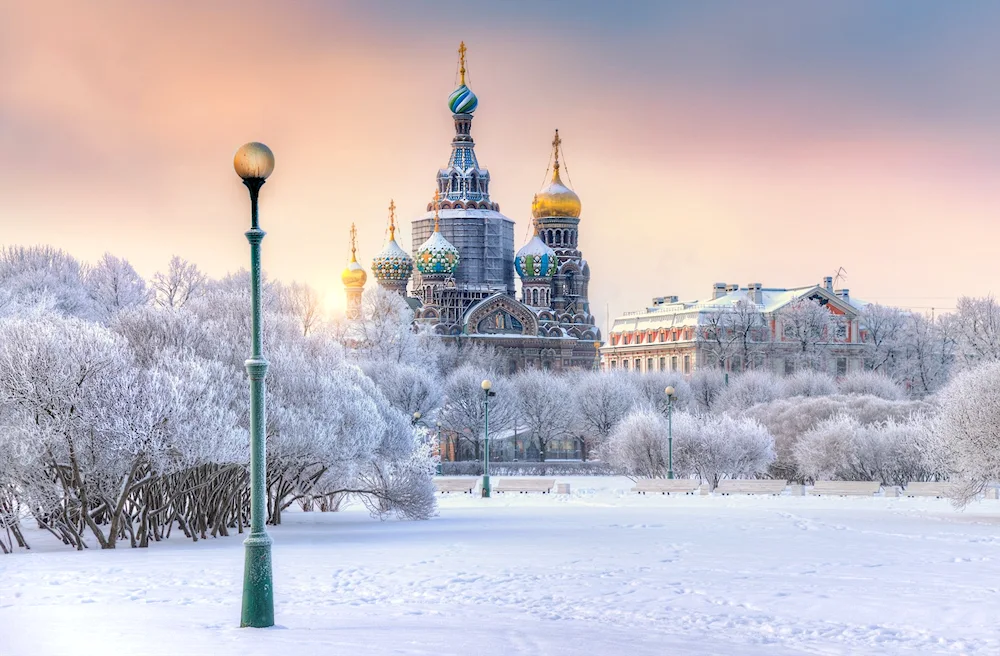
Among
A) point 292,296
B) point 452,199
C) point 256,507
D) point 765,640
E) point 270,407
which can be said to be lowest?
point 765,640

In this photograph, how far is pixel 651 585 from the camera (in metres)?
18.1

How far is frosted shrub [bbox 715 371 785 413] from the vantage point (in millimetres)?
67062

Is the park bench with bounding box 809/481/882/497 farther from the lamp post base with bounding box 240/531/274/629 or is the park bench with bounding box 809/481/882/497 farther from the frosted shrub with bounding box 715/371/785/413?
the lamp post base with bounding box 240/531/274/629

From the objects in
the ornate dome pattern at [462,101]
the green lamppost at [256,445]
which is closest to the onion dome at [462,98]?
the ornate dome pattern at [462,101]

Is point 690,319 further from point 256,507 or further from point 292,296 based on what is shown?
point 256,507

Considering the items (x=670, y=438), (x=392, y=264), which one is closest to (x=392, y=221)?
(x=392, y=264)

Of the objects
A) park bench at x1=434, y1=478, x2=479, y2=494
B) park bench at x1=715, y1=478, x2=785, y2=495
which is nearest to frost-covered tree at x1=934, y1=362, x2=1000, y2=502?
park bench at x1=715, y1=478, x2=785, y2=495

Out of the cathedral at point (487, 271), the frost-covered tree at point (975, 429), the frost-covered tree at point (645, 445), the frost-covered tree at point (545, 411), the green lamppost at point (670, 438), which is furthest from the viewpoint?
the cathedral at point (487, 271)

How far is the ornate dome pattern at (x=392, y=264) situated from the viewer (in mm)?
100188

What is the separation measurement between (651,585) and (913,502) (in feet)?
64.7

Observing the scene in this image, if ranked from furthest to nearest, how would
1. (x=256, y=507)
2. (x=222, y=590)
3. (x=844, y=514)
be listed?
(x=844, y=514) → (x=222, y=590) → (x=256, y=507)

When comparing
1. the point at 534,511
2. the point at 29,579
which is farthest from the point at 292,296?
the point at 29,579

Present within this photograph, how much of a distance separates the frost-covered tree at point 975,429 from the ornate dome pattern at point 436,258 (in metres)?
69.8

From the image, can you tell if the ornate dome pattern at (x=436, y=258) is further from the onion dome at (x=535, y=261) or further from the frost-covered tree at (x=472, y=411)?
the frost-covered tree at (x=472, y=411)
